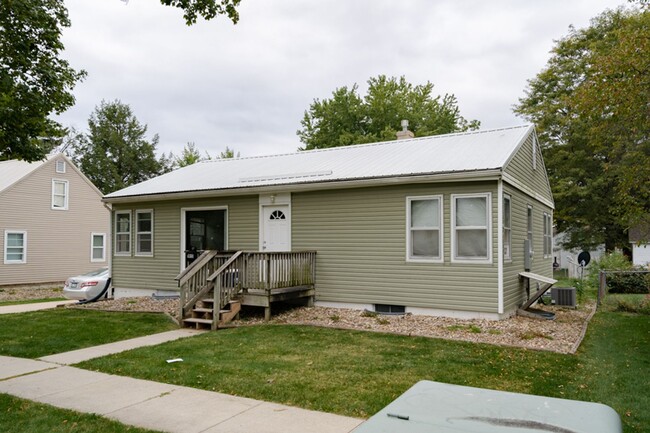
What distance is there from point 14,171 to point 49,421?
22.6 m

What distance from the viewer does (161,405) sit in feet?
16.4

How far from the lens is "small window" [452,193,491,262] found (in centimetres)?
969

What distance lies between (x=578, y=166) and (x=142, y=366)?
83.3ft

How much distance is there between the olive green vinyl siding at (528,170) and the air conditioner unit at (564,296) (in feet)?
8.82

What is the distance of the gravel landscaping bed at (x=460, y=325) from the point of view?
816cm

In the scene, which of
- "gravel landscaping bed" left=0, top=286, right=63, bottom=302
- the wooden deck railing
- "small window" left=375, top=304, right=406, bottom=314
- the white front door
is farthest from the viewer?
"gravel landscaping bed" left=0, top=286, right=63, bottom=302

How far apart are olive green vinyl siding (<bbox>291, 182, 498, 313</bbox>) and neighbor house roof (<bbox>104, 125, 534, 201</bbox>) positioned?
1.48 ft

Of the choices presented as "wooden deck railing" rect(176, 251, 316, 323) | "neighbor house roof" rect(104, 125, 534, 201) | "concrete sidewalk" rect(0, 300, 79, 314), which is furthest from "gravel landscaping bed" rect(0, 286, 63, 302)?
"wooden deck railing" rect(176, 251, 316, 323)

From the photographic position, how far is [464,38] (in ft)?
52.9

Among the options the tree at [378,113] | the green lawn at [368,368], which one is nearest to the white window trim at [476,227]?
the green lawn at [368,368]

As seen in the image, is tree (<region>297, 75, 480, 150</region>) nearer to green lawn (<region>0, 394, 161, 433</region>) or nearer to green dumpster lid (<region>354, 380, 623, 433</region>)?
green lawn (<region>0, 394, 161, 433</region>)

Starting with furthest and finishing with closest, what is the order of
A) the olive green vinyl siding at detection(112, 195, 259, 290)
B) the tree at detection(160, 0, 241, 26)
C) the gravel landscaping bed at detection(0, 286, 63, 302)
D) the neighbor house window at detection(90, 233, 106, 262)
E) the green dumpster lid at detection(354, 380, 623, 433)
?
1. the neighbor house window at detection(90, 233, 106, 262)
2. the gravel landscaping bed at detection(0, 286, 63, 302)
3. the olive green vinyl siding at detection(112, 195, 259, 290)
4. the tree at detection(160, 0, 241, 26)
5. the green dumpster lid at detection(354, 380, 623, 433)

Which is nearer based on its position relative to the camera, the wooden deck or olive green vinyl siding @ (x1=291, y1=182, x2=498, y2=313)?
olive green vinyl siding @ (x1=291, y1=182, x2=498, y2=313)

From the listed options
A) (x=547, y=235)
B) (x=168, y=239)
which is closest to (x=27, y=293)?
(x=168, y=239)
